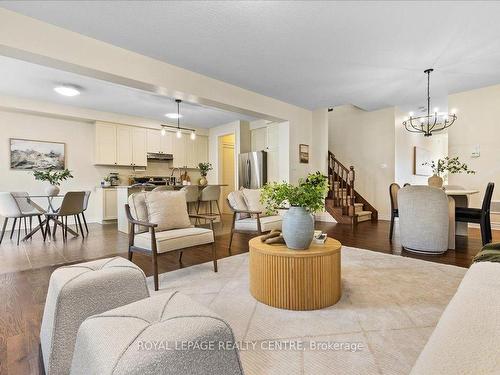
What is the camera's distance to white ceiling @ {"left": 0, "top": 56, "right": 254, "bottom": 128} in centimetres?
395

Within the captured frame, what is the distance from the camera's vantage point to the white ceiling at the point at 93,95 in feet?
13.0

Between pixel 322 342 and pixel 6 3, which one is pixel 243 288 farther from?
pixel 6 3

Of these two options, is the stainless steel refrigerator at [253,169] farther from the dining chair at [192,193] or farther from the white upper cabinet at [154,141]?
the white upper cabinet at [154,141]

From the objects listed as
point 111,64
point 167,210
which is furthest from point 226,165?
point 167,210

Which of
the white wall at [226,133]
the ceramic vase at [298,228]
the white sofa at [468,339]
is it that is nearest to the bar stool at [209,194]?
the white wall at [226,133]

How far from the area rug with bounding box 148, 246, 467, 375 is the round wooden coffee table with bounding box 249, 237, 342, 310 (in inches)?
2.8

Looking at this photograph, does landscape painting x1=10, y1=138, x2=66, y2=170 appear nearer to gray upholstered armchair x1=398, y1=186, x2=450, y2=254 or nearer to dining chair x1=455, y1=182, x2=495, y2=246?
gray upholstered armchair x1=398, y1=186, x2=450, y2=254

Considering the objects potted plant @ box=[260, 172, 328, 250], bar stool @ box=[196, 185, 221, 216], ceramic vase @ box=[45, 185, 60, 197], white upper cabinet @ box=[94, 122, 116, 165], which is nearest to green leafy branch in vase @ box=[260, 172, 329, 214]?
potted plant @ box=[260, 172, 328, 250]

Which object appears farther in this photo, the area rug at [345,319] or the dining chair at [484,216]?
the dining chair at [484,216]

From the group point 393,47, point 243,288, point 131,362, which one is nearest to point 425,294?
point 243,288

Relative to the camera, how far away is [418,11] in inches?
102

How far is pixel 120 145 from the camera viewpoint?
6488 millimetres

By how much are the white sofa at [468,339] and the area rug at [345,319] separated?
2.08 ft

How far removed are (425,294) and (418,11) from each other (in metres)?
2.64
